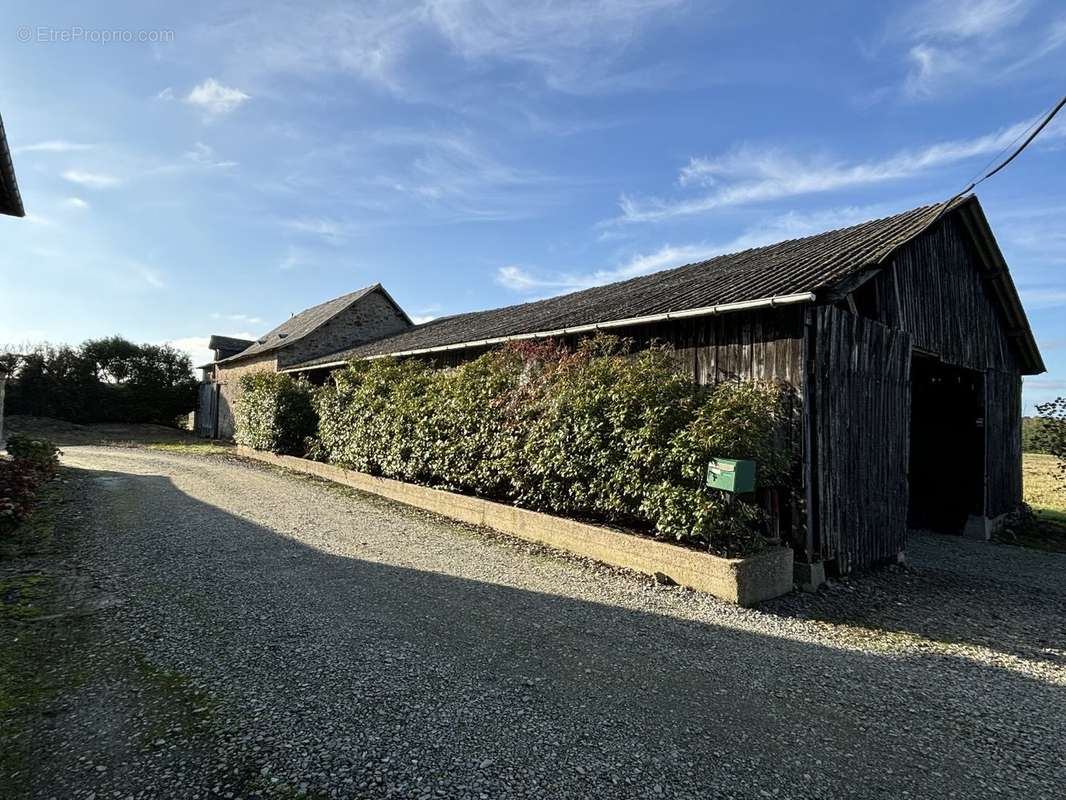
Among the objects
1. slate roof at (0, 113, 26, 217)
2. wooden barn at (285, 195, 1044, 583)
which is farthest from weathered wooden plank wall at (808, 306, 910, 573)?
slate roof at (0, 113, 26, 217)

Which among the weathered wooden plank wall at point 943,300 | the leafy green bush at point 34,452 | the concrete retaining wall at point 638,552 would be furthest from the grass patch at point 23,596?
the weathered wooden plank wall at point 943,300

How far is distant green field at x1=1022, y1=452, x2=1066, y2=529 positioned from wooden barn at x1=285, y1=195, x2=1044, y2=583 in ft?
7.23

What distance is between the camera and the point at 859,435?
7.00 meters

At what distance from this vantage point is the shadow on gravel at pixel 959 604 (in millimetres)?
5211

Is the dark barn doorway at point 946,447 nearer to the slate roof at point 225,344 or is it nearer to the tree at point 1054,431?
the tree at point 1054,431

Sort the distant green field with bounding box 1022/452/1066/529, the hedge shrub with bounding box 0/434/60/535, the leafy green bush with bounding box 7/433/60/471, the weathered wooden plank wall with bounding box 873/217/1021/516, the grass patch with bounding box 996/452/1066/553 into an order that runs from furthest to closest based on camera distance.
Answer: the distant green field with bounding box 1022/452/1066/529, the leafy green bush with bounding box 7/433/60/471, the grass patch with bounding box 996/452/1066/553, the weathered wooden plank wall with bounding box 873/217/1021/516, the hedge shrub with bounding box 0/434/60/535

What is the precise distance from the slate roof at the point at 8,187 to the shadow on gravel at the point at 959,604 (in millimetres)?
10015

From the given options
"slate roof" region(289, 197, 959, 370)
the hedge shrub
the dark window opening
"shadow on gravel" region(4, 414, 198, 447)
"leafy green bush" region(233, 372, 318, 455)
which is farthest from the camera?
"shadow on gravel" region(4, 414, 198, 447)

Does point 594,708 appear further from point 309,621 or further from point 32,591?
point 32,591

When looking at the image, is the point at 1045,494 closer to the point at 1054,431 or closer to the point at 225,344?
the point at 1054,431

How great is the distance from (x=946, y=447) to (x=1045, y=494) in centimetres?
873

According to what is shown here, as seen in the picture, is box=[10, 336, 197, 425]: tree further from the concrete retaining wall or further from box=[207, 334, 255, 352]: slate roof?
the concrete retaining wall

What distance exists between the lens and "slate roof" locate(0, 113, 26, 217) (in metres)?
7.00

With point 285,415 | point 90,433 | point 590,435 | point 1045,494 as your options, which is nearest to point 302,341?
point 285,415
